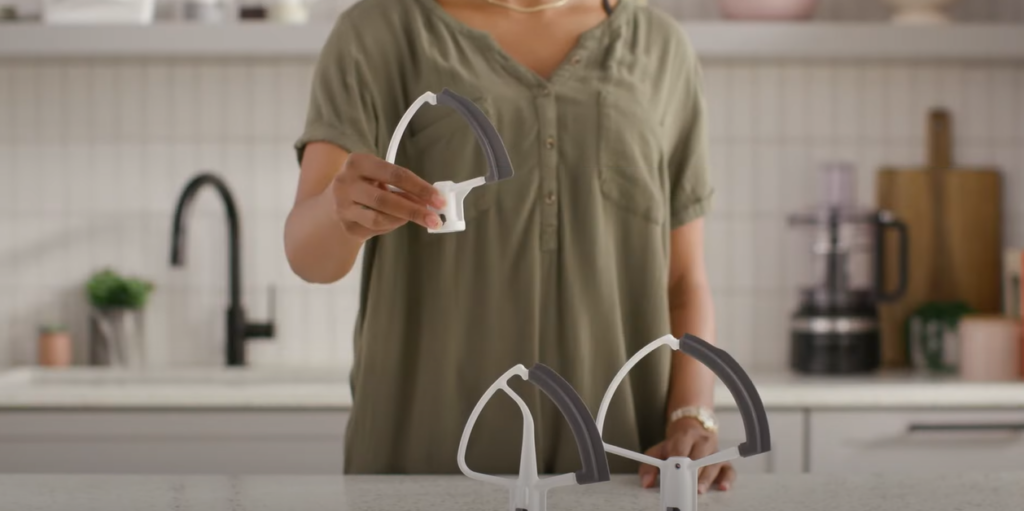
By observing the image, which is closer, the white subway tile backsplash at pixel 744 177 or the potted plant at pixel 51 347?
the potted plant at pixel 51 347

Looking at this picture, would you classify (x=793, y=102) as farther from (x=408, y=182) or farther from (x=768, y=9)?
(x=408, y=182)

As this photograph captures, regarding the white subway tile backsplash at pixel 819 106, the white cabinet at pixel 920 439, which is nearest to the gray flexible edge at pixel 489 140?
the white cabinet at pixel 920 439

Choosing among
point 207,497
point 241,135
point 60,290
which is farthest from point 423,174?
point 60,290

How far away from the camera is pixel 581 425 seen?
2.22ft

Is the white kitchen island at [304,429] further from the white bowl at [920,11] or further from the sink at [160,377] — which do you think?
the white bowl at [920,11]

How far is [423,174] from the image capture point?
1.08 metres

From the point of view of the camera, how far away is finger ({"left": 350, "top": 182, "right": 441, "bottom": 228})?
28.5 inches

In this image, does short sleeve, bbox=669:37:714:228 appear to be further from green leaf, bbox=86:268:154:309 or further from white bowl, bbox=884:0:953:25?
green leaf, bbox=86:268:154:309

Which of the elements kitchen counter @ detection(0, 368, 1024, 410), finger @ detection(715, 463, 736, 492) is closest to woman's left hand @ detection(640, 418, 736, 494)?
finger @ detection(715, 463, 736, 492)

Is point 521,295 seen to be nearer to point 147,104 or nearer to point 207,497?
point 207,497

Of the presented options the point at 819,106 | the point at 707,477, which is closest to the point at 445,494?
the point at 707,477

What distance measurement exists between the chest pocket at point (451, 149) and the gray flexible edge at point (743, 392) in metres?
0.42

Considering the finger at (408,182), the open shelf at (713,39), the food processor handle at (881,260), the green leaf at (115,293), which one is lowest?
the green leaf at (115,293)

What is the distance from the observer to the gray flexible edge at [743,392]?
0.67 meters
